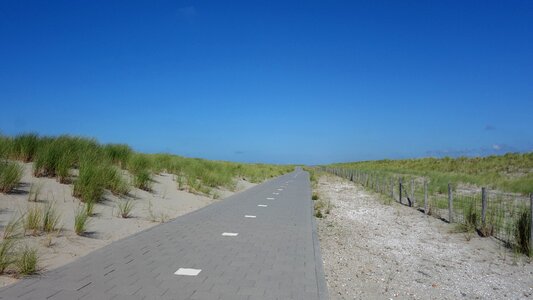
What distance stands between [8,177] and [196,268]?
541 cm

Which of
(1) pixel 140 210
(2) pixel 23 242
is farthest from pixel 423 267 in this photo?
(1) pixel 140 210

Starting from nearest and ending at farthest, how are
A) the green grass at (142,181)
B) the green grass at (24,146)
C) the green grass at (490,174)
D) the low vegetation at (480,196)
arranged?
1. the low vegetation at (480,196)
2. the green grass at (24,146)
3. the green grass at (142,181)
4. the green grass at (490,174)

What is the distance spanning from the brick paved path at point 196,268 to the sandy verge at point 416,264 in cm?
49

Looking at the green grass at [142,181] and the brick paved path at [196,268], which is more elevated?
the green grass at [142,181]

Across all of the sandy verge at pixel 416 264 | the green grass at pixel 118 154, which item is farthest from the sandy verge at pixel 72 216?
the sandy verge at pixel 416 264

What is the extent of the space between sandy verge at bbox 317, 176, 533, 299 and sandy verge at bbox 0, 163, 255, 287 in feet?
14.0

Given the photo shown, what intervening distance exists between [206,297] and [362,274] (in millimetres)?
3002

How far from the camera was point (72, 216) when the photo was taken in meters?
9.22

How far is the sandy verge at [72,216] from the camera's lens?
697 centimetres

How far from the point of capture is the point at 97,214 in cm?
1018

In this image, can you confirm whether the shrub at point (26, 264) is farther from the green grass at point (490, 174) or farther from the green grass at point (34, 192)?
the green grass at point (490, 174)

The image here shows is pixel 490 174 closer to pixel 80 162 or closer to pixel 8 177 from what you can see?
pixel 80 162

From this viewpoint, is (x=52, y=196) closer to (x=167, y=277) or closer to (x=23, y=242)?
(x=23, y=242)

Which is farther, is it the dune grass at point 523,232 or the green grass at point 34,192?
the green grass at point 34,192
